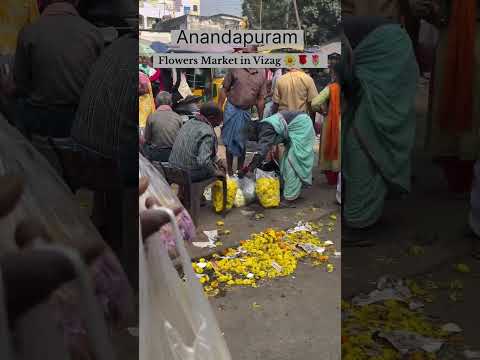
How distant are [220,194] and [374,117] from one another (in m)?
0.59

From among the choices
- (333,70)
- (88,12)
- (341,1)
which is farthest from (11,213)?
(341,1)

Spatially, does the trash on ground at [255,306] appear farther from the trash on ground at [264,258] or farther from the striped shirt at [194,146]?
the striped shirt at [194,146]

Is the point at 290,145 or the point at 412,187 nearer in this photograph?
the point at 290,145

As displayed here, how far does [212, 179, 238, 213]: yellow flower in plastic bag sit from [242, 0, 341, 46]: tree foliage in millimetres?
441

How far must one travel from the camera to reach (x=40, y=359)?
1543 mm

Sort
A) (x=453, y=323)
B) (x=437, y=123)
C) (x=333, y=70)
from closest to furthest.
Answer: (x=333, y=70), (x=437, y=123), (x=453, y=323)

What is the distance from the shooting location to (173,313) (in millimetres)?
1716

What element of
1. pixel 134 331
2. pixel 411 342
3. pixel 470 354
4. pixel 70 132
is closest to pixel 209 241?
pixel 134 331

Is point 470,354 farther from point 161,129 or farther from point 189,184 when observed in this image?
point 161,129

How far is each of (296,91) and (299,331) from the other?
69 centimetres

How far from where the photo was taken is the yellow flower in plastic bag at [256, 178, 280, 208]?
167 cm

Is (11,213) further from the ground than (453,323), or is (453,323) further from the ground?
(11,213)

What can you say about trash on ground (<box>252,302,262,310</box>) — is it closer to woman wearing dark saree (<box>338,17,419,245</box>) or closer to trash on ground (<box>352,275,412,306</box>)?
woman wearing dark saree (<box>338,17,419,245</box>)

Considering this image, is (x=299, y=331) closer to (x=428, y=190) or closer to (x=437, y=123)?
(x=428, y=190)
